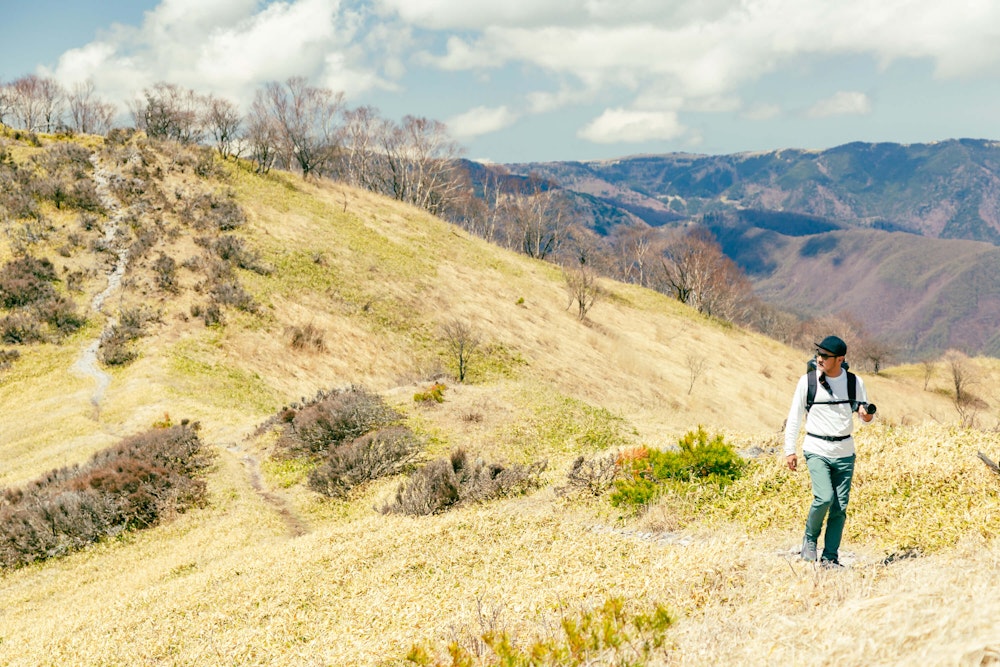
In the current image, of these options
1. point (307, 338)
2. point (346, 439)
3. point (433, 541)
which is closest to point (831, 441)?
point (433, 541)

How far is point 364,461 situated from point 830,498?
11657mm

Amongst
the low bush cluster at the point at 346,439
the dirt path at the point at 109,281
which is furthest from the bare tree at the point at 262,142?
the low bush cluster at the point at 346,439

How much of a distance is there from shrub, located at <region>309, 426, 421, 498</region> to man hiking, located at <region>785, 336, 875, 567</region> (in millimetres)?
10916

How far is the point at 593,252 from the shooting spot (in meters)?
95.5

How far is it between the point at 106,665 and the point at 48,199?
49.8 metres

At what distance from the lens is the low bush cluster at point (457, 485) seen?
11.9 meters

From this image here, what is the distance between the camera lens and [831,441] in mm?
7082

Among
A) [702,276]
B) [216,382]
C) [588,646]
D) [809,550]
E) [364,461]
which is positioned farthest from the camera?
[702,276]

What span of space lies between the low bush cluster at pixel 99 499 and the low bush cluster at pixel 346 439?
2.89 metres

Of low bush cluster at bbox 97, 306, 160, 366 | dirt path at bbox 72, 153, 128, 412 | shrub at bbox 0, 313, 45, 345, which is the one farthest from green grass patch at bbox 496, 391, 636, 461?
shrub at bbox 0, 313, 45, 345

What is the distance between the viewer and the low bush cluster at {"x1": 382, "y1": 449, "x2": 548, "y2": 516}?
11.9 m

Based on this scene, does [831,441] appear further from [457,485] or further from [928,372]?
[928,372]

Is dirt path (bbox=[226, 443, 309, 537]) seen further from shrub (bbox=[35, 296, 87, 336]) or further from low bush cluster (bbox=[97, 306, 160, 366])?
shrub (bbox=[35, 296, 87, 336])

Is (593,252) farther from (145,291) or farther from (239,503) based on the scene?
(239,503)
